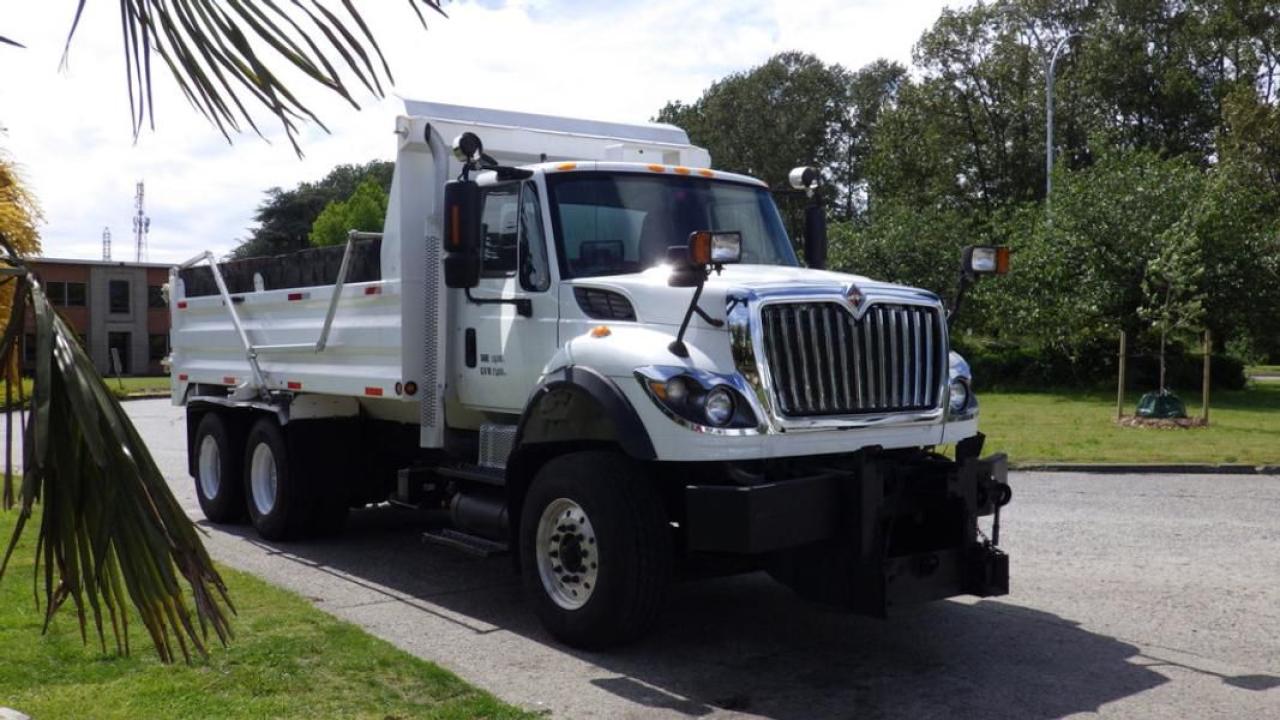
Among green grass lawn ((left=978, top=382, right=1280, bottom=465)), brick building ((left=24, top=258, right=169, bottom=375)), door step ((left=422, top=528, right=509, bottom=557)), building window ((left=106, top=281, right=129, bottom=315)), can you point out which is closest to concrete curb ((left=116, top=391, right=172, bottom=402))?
brick building ((left=24, top=258, right=169, bottom=375))

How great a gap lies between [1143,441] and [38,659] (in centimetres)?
1525

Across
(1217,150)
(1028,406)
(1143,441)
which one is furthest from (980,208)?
(1143,441)

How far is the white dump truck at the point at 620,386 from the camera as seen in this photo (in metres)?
6.28

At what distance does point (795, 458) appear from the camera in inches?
259

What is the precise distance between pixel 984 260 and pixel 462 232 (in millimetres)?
3079

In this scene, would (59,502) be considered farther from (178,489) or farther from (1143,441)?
(1143,441)

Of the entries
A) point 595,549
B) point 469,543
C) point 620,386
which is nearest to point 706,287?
point 620,386

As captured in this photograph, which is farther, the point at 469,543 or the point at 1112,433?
the point at 1112,433

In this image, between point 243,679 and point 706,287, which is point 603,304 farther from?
point 243,679

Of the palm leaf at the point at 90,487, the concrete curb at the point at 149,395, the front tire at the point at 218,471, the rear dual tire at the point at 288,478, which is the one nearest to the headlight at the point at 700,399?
the palm leaf at the point at 90,487

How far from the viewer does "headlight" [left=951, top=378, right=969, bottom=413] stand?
7.27m

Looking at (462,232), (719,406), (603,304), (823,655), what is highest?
(462,232)

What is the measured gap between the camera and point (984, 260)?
7188mm

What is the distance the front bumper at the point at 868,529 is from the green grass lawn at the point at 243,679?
1.38 meters
